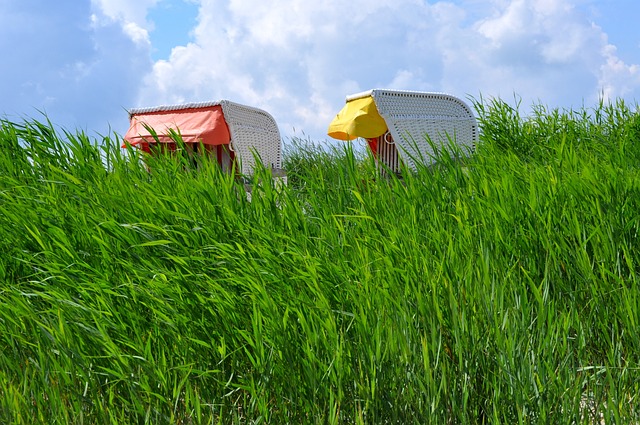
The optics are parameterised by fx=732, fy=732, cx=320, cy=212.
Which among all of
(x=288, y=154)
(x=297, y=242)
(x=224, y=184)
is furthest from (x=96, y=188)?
(x=288, y=154)

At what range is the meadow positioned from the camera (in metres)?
1.93

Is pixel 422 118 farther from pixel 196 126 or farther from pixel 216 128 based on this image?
pixel 196 126

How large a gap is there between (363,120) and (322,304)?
13.1 ft

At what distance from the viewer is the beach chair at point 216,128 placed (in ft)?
20.3

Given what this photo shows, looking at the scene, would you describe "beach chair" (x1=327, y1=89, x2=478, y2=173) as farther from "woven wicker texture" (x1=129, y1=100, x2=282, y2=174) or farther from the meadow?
the meadow

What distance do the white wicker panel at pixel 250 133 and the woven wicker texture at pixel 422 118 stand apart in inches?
42.0

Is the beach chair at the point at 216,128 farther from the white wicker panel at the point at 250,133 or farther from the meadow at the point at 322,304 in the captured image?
the meadow at the point at 322,304

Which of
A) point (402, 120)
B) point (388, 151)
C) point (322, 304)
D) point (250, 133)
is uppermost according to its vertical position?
point (250, 133)

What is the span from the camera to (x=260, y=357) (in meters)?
2.01

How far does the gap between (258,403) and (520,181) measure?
209cm

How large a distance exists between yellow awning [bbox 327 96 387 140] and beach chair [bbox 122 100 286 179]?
28.7 inches

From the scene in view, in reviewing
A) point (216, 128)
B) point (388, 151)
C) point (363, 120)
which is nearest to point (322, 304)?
point (363, 120)

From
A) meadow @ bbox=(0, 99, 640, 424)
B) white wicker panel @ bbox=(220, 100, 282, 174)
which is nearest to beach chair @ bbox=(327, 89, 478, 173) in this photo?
white wicker panel @ bbox=(220, 100, 282, 174)

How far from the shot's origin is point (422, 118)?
6.17 m
